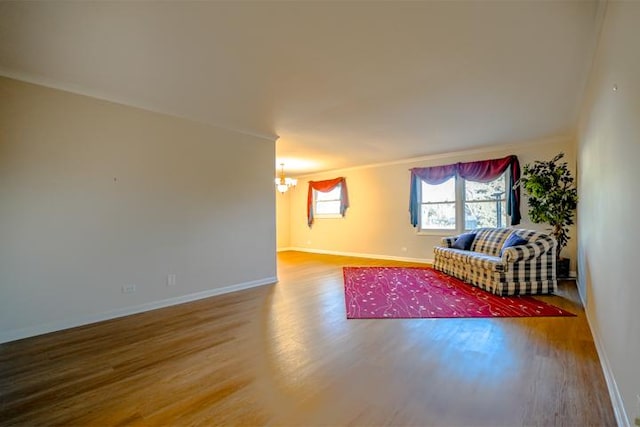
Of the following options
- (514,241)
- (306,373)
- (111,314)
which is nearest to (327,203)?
(514,241)

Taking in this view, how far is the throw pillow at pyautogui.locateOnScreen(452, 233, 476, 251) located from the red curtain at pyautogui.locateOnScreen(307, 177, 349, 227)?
3582mm

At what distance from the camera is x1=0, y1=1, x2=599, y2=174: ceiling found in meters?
2.12

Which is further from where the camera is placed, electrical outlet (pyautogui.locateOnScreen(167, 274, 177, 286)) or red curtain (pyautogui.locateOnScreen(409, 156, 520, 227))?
red curtain (pyautogui.locateOnScreen(409, 156, 520, 227))

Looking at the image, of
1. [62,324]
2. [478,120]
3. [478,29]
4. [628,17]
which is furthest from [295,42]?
[62,324]

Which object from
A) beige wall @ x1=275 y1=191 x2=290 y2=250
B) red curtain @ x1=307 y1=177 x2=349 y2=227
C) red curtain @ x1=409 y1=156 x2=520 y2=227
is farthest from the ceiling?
beige wall @ x1=275 y1=191 x2=290 y2=250

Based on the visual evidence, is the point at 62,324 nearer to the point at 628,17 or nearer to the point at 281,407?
the point at 281,407

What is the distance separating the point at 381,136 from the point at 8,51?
461 centimetres

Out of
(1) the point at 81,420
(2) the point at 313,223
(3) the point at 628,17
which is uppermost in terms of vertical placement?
(3) the point at 628,17

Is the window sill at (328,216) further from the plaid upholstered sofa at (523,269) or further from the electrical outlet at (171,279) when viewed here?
the electrical outlet at (171,279)

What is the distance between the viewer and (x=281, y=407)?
1.85 metres

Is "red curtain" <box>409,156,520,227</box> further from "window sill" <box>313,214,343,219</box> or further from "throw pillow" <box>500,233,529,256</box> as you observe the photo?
"window sill" <box>313,214,343,219</box>

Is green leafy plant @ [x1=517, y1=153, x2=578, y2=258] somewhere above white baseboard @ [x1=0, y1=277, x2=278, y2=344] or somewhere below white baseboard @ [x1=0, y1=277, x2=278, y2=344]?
above

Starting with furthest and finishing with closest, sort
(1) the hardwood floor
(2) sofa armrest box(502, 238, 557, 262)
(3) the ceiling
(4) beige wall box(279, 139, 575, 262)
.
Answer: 1. (4) beige wall box(279, 139, 575, 262)
2. (2) sofa armrest box(502, 238, 557, 262)
3. (3) the ceiling
4. (1) the hardwood floor

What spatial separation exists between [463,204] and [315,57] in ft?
17.2
